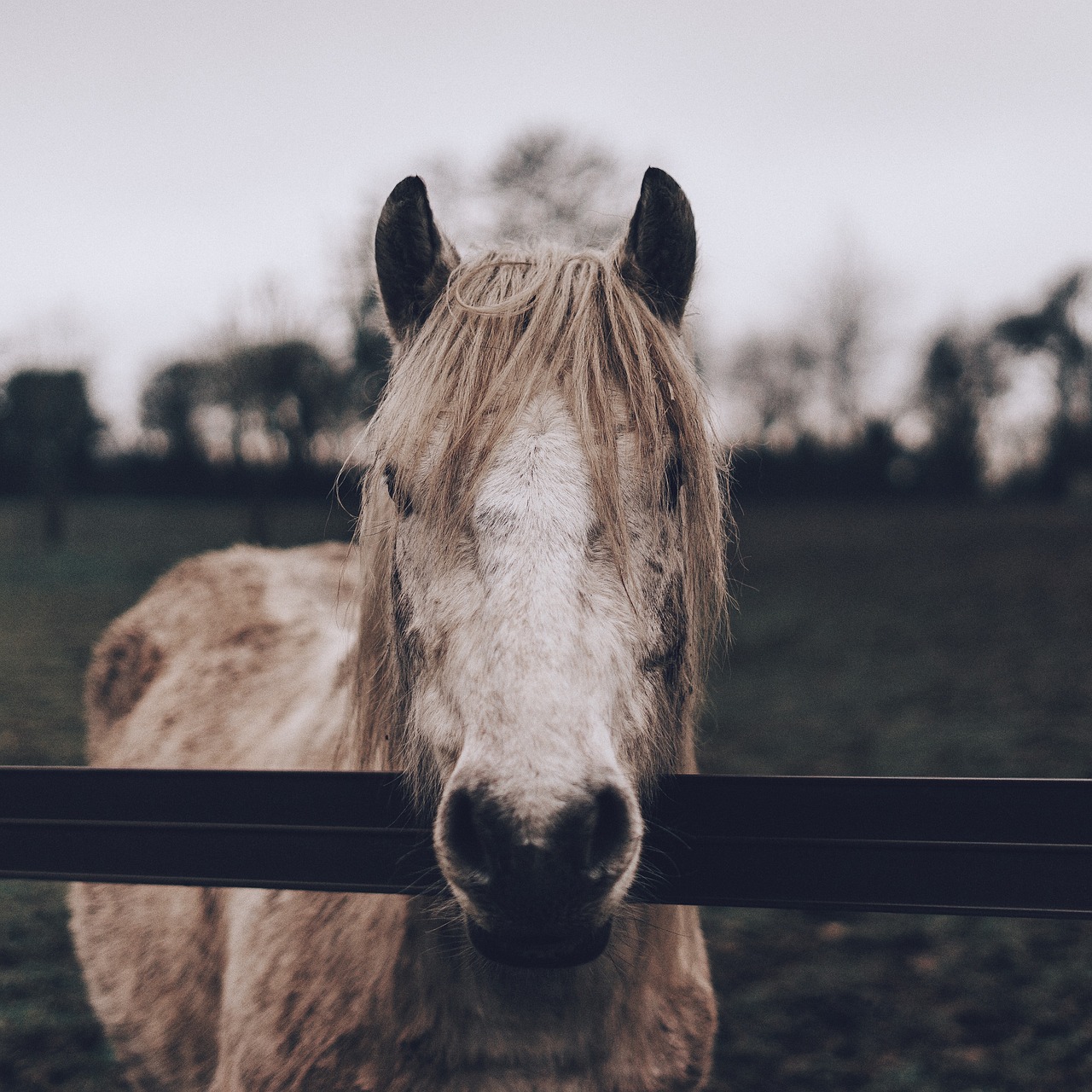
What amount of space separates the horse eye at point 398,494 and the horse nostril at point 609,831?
0.62 m

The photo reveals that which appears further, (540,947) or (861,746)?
(861,746)

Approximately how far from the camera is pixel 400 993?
1583mm

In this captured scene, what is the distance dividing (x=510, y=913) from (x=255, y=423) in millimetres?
19737

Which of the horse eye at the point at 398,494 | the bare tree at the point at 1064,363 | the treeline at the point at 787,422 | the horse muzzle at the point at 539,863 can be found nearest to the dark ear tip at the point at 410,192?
the horse eye at the point at 398,494

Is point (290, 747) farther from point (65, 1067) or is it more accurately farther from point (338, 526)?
point (338, 526)

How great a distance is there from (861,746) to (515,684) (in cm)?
681

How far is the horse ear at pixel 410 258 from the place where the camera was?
159 centimetres

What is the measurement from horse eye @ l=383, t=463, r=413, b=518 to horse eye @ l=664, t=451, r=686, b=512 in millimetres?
439

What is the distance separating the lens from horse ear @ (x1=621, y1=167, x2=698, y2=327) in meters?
1.54

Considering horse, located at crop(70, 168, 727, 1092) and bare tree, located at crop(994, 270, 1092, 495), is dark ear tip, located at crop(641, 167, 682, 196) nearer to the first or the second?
horse, located at crop(70, 168, 727, 1092)

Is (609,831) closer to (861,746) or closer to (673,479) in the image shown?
(673,479)

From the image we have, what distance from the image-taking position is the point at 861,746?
7141mm

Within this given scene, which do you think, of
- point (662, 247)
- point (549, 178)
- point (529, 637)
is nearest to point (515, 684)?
point (529, 637)

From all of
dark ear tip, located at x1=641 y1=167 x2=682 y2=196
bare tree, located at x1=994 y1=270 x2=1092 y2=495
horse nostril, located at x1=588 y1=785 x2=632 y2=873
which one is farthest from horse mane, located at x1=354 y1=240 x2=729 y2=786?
bare tree, located at x1=994 y1=270 x2=1092 y2=495
